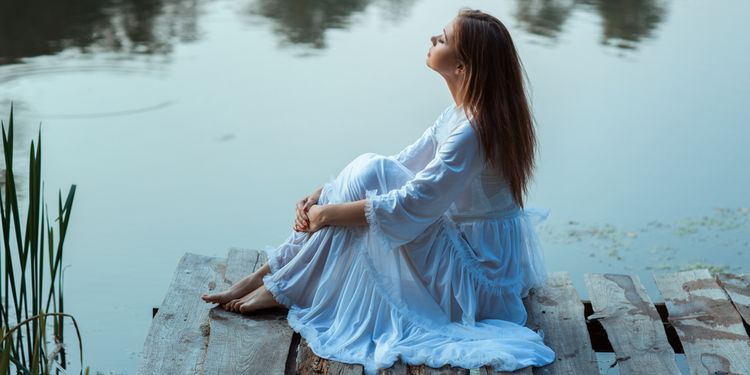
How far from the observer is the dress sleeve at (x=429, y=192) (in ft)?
8.82

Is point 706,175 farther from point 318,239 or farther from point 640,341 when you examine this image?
point 318,239

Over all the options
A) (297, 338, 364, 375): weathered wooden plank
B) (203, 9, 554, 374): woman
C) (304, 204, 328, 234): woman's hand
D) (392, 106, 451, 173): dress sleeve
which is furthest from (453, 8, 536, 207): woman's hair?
(297, 338, 364, 375): weathered wooden plank

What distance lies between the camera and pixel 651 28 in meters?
7.58

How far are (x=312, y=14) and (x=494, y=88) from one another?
16.8 feet

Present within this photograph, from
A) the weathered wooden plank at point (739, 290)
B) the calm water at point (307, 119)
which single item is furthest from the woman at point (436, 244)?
the calm water at point (307, 119)

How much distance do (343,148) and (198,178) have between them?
→ 776 mm

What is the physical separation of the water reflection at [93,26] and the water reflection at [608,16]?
2503 millimetres

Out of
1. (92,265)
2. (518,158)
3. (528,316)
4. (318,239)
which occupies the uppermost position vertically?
(518,158)

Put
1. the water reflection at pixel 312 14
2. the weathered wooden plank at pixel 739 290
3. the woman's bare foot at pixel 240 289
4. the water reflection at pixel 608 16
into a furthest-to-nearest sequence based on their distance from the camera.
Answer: the water reflection at pixel 608 16, the water reflection at pixel 312 14, the weathered wooden plank at pixel 739 290, the woman's bare foot at pixel 240 289

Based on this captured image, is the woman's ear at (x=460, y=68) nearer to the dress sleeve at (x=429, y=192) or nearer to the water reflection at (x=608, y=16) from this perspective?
the dress sleeve at (x=429, y=192)

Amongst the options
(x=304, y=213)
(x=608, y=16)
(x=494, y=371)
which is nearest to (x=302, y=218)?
(x=304, y=213)

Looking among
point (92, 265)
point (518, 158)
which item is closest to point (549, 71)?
point (92, 265)

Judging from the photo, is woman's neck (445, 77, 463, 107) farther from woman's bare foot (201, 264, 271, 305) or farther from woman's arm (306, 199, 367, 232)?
woman's bare foot (201, 264, 271, 305)

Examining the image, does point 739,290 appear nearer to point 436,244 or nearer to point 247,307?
point 436,244
